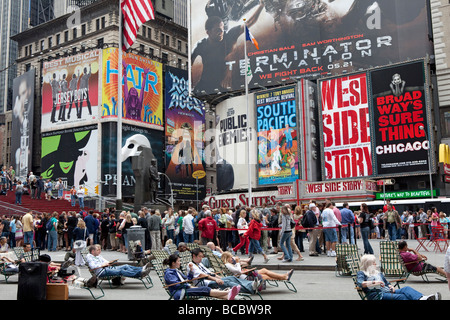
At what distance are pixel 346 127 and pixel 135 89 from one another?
2910 cm

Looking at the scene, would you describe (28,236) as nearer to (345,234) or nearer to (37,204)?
(345,234)

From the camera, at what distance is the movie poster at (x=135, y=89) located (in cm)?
6738

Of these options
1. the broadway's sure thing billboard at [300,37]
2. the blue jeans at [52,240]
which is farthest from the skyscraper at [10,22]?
the blue jeans at [52,240]

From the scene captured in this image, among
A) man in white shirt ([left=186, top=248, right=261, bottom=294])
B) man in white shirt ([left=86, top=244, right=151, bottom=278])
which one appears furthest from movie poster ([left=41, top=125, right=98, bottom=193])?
man in white shirt ([left=186, top=248, right=261, bottom=294])

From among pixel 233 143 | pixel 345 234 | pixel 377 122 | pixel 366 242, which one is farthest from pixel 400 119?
pixel 366 242

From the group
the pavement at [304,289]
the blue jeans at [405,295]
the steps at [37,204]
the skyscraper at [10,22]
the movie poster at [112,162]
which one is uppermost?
the skyscraper at [10,22]

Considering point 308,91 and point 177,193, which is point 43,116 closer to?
point 177,193

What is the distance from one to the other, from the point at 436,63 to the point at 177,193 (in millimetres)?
39390

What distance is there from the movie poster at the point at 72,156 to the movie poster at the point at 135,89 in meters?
4.53

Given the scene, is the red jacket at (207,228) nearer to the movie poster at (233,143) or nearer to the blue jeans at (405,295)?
the blue jeans at (405,295)

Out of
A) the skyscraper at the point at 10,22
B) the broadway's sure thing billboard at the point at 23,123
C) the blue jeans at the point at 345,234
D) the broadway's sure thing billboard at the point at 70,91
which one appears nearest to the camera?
the blue jeans at the point at 345,234

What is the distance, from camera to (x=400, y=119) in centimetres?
5084

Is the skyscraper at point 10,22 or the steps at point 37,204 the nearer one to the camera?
the steps at point 37,204

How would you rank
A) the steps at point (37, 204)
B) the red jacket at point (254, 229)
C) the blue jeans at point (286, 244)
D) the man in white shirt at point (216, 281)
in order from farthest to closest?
1. the steps at point (37, 204)
2. the red jacket at point (254, 229)
3. the blue jeans at point (286, 244)
4. the man in white shirt at point (216, 281)
